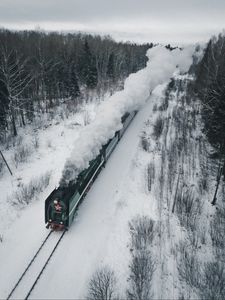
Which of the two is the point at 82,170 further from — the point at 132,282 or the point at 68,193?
the point at 132,282

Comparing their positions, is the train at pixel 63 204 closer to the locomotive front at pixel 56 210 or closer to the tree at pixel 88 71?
the locomotive front at pixel 56 210

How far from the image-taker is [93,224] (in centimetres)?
1788

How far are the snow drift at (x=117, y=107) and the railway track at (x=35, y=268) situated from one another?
11.6 feet

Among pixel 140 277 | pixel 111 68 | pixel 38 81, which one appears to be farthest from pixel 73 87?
pixel 140 277

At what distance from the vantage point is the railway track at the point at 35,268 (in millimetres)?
13023

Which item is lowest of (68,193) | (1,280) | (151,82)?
(1,280)

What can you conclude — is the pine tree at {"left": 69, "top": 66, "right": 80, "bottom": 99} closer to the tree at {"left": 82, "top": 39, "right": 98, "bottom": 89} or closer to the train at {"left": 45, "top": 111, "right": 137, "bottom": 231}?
the tree at {"left": 82, "top": 39, "right": 98, "bottom": 89}

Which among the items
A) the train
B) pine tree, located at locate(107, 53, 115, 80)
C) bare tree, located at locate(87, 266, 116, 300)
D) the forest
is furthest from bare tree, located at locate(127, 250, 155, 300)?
pine tree, located at locate(107, 53, 115, 80)

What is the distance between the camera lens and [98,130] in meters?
21.8

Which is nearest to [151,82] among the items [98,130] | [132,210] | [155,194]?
[98,130]

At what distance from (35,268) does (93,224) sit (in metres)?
4.83

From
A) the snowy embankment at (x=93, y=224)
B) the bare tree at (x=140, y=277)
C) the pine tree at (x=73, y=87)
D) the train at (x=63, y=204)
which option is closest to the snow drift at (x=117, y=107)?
the snowy embankment at (x=93, y=224)

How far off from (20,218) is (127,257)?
318 inches

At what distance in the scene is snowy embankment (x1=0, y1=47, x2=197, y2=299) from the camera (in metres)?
14.0
